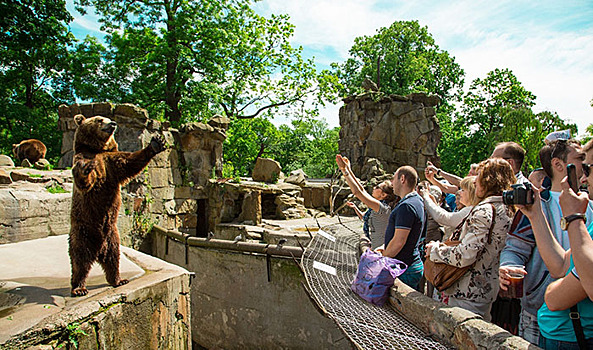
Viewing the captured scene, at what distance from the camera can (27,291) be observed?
9.35 feet

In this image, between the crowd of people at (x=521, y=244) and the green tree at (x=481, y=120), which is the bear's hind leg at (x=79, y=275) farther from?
the green tree at (x=481, y=120)

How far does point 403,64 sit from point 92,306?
2746cm

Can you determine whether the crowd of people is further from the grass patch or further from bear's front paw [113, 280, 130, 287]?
the grass patch

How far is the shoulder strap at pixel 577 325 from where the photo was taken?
153cm

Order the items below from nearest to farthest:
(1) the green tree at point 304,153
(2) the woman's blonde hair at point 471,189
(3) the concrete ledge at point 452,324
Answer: (3) the concrete ledge at point 452,324 → (2) the woman's blonde hair at point 471,189 → (1) the green tree at point 304,153

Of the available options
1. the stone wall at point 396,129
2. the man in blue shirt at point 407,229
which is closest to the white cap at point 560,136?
the man in blue shirt at point 407,229

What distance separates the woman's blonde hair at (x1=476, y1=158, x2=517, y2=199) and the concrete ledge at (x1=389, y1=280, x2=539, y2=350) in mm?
838

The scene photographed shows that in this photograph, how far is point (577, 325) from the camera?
5.04ft

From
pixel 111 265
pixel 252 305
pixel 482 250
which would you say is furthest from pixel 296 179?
pixel 482 250

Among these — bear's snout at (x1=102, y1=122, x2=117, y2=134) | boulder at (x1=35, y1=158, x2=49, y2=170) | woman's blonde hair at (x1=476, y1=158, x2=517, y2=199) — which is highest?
bear's snout at (x1=102, y1=122, x2=117, y2=134)

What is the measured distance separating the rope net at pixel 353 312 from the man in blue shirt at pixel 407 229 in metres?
0.49

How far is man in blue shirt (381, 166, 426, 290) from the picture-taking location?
2889 millimetres

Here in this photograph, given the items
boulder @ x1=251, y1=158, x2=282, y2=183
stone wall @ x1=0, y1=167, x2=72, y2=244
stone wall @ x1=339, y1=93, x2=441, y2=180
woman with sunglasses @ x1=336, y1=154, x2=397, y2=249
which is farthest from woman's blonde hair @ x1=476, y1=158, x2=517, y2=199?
stone wall @ x1=339, y1=93, x2=441, y2=180

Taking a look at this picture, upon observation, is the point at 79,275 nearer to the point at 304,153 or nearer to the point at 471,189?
the point at 471,189
